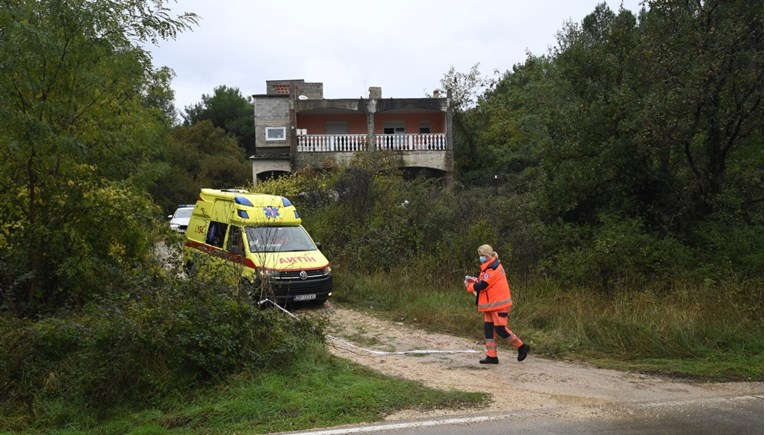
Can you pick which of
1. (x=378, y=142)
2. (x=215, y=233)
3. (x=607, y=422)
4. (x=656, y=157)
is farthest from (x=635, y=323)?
(x=378, y=142)

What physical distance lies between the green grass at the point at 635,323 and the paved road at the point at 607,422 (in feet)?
4.81

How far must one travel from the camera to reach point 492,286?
328 inches

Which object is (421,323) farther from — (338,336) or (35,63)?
(35,63)

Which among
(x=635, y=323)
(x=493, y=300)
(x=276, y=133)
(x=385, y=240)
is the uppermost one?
(x=276, y=133)

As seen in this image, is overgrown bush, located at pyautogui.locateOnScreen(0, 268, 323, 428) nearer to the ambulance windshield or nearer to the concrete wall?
the ambulance windshield

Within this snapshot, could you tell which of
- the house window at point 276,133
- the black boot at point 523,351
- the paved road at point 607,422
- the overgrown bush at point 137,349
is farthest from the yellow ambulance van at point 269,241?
the house window at point 276,133

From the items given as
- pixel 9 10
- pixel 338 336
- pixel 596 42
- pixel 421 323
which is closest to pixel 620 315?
pixel 421 323

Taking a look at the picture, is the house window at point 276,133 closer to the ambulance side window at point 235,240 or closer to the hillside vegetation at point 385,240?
the hillside vegetation at point 385,240

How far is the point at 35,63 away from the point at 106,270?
→ 2935 millimetres

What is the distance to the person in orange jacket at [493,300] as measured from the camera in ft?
27.2

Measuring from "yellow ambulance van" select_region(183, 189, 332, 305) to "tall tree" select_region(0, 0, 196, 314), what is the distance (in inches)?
88.8

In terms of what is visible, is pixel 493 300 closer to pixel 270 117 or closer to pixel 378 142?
pixel 378 142

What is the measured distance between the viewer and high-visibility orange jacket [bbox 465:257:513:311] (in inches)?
326

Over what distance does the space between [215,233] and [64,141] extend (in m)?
5.67
